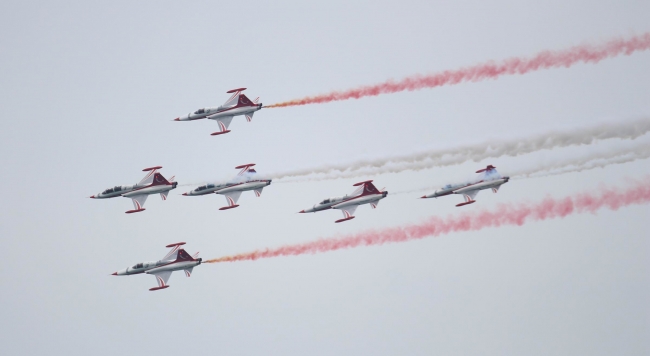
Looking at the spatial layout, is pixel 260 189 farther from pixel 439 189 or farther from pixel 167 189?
pixel 439 189

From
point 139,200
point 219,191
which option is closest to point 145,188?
point 139,200

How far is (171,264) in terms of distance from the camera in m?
102

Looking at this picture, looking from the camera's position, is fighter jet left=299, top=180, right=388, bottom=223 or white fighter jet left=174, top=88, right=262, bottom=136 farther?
white fighter jet left=174, top=88, right=262, bottom=136

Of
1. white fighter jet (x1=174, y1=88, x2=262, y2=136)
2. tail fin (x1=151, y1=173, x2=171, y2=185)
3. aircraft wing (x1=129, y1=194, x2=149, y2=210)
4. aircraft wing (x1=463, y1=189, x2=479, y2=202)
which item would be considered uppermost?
white fighter jet (x1=174, y1=88, x2=262, y2=136)

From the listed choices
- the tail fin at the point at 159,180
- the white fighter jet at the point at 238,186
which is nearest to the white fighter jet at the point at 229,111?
the white fighter jet at the point at 238,186

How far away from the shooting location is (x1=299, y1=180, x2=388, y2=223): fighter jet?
3853 inches

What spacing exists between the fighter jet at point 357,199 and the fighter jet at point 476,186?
12.3 feet

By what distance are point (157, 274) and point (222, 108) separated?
1487 centimetres

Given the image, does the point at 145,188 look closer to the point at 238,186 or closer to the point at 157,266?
the point at 157,266

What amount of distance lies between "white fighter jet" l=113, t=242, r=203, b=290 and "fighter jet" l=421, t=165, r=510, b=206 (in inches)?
795

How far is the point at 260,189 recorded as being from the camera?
102688 millimetres

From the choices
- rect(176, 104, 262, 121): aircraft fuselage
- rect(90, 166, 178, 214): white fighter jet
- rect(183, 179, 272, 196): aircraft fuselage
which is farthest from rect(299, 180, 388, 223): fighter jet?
rect(90, 166, 178, 214): white fighter jet

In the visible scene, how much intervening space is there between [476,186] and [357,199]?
9.53 m

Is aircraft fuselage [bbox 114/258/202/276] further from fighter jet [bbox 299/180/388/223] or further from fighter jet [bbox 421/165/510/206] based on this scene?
fighter jet [bbox 421/165/510/206]
